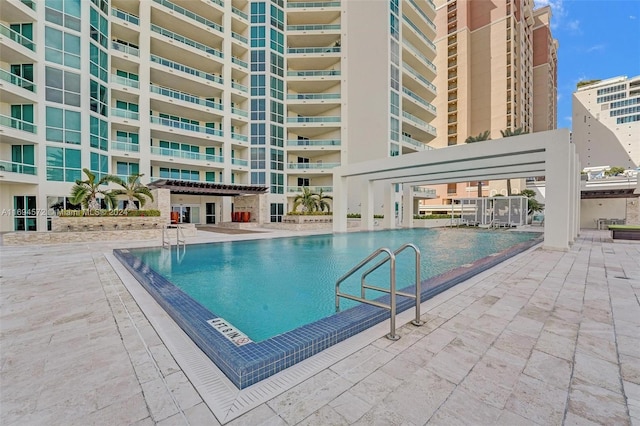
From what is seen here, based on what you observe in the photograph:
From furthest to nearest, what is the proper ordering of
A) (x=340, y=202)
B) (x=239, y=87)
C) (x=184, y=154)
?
(x=239, y=87) < (x=184, y=154) < (x=340, y=202)

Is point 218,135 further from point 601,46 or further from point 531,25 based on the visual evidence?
point 601,46

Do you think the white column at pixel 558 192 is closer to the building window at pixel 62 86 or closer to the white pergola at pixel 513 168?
the white pergola at pixel 513 168

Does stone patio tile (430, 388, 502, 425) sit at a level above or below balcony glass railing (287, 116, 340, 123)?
below

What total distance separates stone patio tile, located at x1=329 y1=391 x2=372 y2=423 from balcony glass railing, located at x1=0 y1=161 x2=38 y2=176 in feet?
76.5

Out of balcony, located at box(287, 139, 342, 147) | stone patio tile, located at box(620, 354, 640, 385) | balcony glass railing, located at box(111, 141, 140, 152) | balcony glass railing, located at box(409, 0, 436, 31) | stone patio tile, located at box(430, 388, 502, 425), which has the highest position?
balcony glass railing, located at box(409, 0, 436, 31)

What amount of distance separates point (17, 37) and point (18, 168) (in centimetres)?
795

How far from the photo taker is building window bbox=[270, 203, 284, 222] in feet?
93.8

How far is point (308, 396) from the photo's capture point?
224 centimetres

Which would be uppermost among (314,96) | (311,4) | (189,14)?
(311,4)

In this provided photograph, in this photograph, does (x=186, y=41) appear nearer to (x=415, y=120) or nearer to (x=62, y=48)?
(x=62, y=48)

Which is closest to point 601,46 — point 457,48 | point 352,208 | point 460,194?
point 457,48

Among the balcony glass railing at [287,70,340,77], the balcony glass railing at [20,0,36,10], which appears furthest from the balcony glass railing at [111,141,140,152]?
the balcony glass railing at [287,70,340,77]

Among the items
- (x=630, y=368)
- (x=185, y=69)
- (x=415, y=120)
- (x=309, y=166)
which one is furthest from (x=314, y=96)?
(x=630, y=368)

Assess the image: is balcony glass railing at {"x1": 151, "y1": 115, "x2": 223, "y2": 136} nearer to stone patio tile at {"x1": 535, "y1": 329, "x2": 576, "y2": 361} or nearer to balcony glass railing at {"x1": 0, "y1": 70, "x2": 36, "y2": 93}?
balcony glass railing at {"x1": 0, "y1": 70, "x2": 36, "y2": 93}
